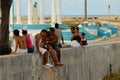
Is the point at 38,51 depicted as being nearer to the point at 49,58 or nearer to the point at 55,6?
the point at 49,58

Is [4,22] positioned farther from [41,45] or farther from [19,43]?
[41,45]

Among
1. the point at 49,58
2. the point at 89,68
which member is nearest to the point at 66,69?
the point at 49,58

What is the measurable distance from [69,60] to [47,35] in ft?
5.31

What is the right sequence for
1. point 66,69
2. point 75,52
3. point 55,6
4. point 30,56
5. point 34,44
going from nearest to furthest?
point 30,56 < point 34,44 < point 66,69 < point 75,52 < point 55,6

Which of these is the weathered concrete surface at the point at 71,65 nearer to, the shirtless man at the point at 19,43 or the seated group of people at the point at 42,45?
the seated group of people at the point at 42,45

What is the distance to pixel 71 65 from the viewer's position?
13.5 metres

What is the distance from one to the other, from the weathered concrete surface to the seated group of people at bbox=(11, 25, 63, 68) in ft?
0.71

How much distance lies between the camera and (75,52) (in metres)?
13.9

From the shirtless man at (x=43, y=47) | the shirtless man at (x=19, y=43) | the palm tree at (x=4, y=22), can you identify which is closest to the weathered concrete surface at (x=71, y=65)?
the shirtless man at (x=43, y=47)

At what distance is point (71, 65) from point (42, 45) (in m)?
1.96

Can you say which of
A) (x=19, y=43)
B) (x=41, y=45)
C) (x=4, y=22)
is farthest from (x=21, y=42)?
(x=4, y=22)

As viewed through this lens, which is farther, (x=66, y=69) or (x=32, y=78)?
(x=66, y=69)

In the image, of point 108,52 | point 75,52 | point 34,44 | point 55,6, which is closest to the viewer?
point 34,44

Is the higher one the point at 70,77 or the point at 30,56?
the point at 30,56
